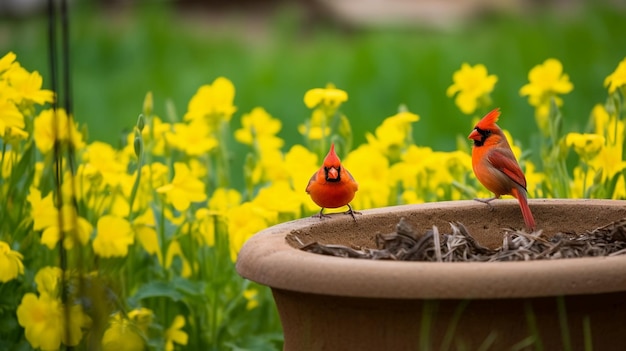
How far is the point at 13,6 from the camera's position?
26.2ft

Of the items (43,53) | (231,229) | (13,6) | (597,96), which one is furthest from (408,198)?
(13,6)

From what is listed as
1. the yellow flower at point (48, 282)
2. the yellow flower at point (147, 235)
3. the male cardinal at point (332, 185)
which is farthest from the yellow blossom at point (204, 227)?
the male cardinal at point (332, 185)

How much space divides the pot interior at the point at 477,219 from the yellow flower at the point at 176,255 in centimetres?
87

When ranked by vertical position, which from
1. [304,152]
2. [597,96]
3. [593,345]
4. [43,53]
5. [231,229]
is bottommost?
[593,345]

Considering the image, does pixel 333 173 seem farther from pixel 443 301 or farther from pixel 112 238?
pixel 112 238

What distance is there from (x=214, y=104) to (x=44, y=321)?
0.99 metres

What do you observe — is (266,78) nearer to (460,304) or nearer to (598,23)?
(598,23)

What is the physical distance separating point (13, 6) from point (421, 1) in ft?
10.2

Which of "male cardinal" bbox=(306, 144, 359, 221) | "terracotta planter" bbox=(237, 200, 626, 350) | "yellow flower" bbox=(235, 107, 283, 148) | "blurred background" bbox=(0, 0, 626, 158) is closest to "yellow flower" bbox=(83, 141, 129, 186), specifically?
"yellow flower" bbox=(235, 107, 283, 148)

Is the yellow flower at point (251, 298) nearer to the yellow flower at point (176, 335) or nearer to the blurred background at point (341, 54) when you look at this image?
the yellow flower at point (176, 335)

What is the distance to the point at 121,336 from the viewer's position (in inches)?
100.0

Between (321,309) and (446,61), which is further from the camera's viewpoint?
(446,61)

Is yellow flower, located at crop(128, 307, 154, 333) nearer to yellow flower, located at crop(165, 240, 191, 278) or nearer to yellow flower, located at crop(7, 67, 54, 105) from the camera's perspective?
yellow flower, located at crop(165, 240, 191, 278)

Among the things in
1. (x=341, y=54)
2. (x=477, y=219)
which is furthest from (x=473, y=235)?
(x=341, y=54)
